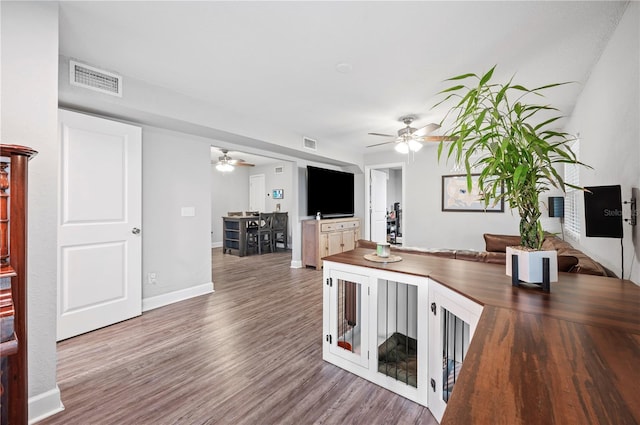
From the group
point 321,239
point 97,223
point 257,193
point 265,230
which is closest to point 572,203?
point 321,239

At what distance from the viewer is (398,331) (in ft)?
7.31

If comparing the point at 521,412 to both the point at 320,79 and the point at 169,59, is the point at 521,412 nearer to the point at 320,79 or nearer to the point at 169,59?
the point at 320,79

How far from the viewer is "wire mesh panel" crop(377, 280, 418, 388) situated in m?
1.91

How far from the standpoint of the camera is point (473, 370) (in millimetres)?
689

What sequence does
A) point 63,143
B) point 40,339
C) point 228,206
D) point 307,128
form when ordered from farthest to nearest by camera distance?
point 228,206 < point 307,128 < point 63,143 < point 40,339

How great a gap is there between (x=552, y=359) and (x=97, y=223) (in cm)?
340

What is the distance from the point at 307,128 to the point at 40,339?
3630mm

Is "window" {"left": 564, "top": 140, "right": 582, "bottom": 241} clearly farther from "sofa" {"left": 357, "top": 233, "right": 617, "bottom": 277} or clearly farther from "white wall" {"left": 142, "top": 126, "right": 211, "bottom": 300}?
"white wall" {"left": 142, "top": 126, "right": 211, "bottom": 300}

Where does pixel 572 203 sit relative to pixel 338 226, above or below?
above

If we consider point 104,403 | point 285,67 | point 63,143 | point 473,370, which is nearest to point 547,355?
point 473,370

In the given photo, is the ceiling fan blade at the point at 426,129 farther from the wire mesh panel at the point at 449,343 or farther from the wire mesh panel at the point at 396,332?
the wire mesh panel at the point at 449,343

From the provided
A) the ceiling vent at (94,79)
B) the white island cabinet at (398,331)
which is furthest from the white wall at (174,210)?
the white island cabinet at (398,331)

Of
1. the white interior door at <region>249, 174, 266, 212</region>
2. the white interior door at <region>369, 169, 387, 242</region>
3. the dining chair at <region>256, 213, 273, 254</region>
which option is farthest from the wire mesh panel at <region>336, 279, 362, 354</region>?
the white interior door at <region>249, 174, 266, 212</region>

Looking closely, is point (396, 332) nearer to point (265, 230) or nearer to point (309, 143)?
point (309, 143)
